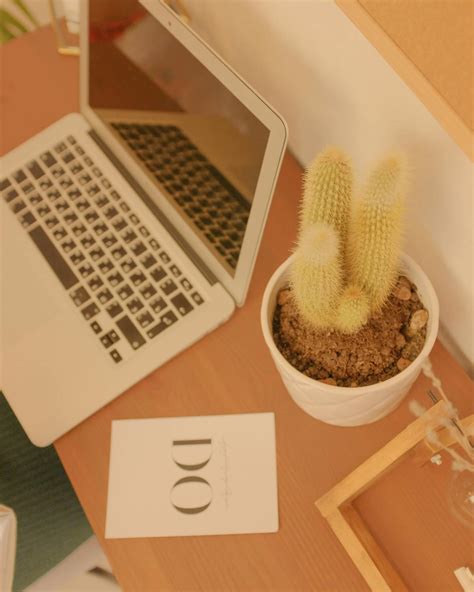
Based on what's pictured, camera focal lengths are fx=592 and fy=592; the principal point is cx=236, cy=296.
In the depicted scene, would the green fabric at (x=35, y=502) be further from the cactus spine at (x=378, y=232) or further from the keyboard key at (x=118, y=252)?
the cactus spine at (x=378, y=232)

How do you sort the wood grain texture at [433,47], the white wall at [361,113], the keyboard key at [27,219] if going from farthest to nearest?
the keyboard key at [27,219]
the white wall at [361,113]
the wood grain texture at [433,47]

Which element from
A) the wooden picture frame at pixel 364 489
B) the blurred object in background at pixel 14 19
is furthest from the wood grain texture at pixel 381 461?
the blurred object in background at pixel 14 19

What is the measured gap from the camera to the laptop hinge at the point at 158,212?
733 mm

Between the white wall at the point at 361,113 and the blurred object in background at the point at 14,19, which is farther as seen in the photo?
the blurred object in background at the point at 14,19

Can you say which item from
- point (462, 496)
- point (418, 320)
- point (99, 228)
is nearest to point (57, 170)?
point (99, 228)

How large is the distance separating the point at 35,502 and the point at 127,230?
1.23 ft

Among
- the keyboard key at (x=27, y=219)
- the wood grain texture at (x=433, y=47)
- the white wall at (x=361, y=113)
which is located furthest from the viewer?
the keyboard key at (x=27, y=219)

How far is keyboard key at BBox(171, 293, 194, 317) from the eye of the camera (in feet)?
2.35

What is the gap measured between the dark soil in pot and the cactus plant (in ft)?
0.11

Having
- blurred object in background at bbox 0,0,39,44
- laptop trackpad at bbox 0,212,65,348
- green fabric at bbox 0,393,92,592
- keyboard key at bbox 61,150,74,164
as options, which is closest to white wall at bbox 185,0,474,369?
keyboard key at bbox 61,150,74,164

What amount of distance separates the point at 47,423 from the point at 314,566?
1.11 feet

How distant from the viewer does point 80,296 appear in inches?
29.3

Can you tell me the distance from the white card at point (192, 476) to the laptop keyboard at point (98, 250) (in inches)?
4.2

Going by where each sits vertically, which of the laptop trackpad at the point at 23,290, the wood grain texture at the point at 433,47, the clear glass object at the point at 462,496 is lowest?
the laptop trackpad at the point at 23,290
